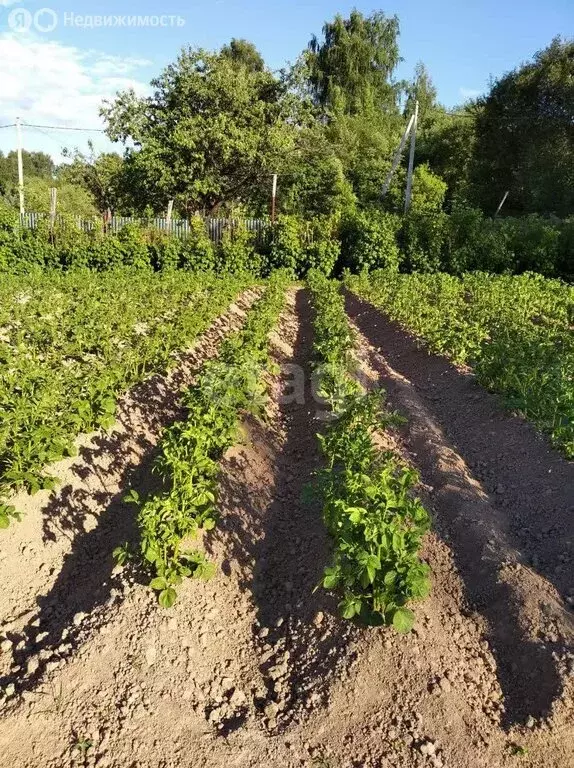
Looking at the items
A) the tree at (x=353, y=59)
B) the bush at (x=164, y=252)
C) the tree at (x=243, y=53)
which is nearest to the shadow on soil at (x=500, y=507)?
the bush at (x=164, y=252)

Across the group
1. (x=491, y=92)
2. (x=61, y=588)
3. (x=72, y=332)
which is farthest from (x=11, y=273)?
(x=491, y=92)

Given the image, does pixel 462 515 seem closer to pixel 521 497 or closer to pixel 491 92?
pixel 521 497

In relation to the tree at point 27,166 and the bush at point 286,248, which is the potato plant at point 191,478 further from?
the tree at point 27,166

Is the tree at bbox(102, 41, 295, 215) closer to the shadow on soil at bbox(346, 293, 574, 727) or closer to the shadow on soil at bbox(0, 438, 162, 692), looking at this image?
the shadow on soil at bbox(346, 293, 574, 727)

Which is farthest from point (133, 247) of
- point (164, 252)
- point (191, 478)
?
point (191, 478)

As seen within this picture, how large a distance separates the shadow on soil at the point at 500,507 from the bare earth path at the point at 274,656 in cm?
1

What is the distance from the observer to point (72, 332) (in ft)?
28.2

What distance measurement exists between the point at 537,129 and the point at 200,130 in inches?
656

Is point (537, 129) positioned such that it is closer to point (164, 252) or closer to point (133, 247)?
point (164, 252)

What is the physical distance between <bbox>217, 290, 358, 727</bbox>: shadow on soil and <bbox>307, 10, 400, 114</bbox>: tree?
3885 centimetres

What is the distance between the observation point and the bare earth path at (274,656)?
2.50 meters

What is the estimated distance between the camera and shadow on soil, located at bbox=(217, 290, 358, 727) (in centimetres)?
293

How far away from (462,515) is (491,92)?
1246 inches

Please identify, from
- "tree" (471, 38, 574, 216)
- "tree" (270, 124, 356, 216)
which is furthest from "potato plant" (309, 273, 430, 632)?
"tree" (471, 38, 574, 216)
